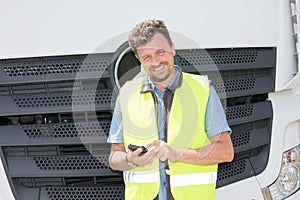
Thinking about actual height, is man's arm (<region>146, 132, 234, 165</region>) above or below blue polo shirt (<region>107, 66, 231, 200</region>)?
below

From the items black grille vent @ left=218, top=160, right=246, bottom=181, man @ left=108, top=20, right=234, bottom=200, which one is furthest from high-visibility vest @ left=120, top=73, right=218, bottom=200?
black grille vent @ left=218, top=160, right=246, bottom=181

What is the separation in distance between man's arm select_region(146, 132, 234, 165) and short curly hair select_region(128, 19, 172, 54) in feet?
1.33

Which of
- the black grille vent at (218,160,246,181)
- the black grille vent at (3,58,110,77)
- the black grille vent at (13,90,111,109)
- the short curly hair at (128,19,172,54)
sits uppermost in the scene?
the short curly hair at (128,19,172,54)

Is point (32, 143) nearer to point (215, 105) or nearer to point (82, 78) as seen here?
point (82, 78)

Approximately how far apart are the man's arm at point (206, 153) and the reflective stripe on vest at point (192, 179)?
77 millimetres

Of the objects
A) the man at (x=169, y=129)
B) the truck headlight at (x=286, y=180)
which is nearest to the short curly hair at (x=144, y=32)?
the man at (x=169, y=129)

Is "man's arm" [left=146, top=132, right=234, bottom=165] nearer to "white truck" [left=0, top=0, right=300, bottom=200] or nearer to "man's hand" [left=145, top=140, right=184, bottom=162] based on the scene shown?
"man's hand" [left=145, top=140, right=184, bottom=162]

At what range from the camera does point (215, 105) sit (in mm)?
1669

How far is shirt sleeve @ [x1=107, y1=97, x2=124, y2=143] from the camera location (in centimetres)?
167

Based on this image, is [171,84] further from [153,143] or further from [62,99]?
[62,99]

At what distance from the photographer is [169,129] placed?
5.42 ft

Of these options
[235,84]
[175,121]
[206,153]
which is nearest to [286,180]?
[235,84]

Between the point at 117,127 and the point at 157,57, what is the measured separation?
371 mm

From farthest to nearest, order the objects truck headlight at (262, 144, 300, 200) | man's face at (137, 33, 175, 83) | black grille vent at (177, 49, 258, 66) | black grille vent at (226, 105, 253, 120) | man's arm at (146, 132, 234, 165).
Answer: truck headlight at (262, 144, 300, 200) → black grille vent at (226, 105, 253, 120) → black grille vent at (177, 49, 258, 66) → man's arm at (146, 132, 234, 165) → man's face at (137, 33, 175, 83)
